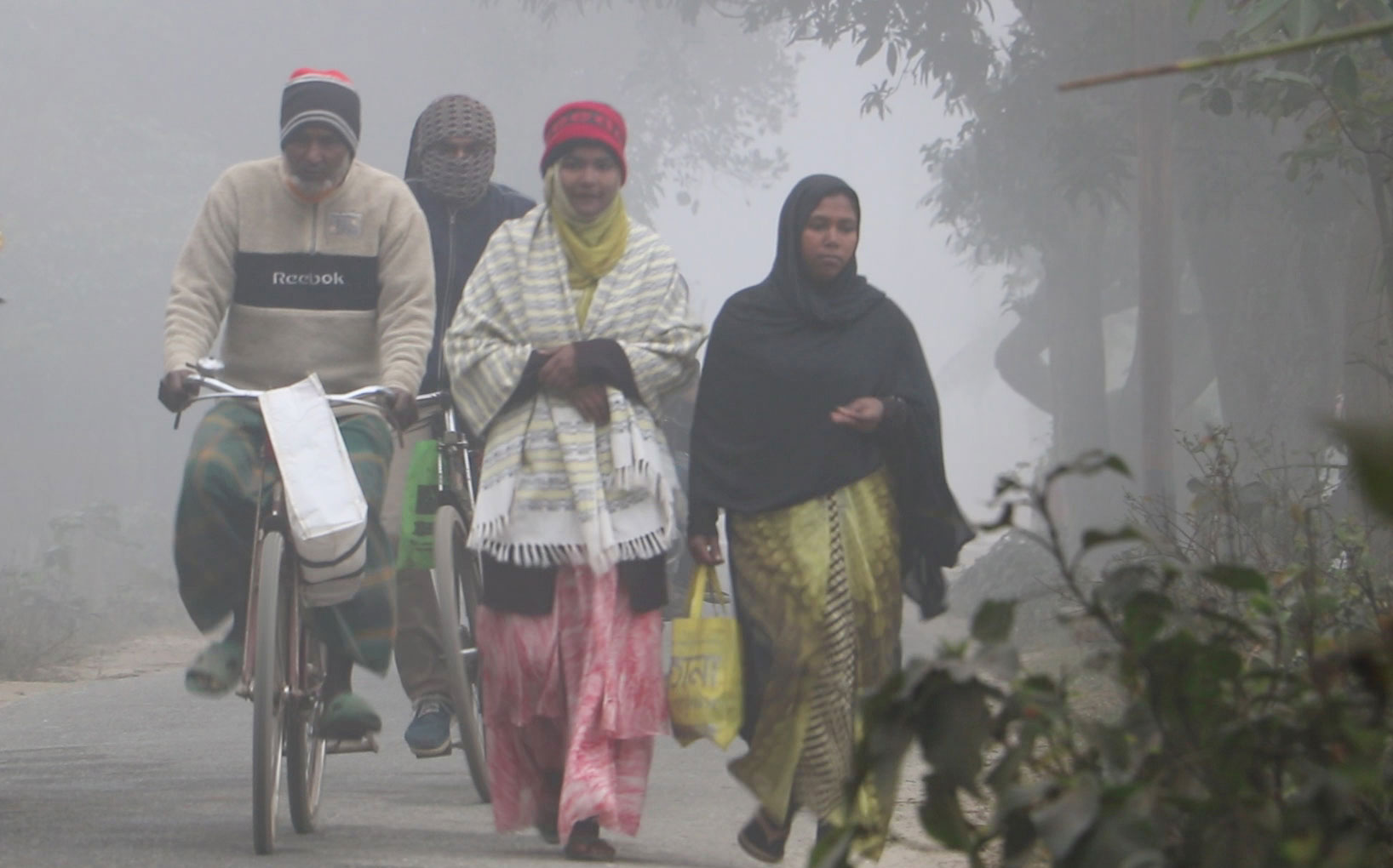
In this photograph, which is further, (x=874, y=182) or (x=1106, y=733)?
(x=874, y=182)

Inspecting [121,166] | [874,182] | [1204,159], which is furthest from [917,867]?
[874,182]

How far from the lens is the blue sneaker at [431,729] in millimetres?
6082

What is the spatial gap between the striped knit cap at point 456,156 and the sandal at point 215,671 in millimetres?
1931

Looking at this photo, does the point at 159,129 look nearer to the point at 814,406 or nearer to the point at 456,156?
the point at 456,156

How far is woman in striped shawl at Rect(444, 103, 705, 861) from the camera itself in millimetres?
5270

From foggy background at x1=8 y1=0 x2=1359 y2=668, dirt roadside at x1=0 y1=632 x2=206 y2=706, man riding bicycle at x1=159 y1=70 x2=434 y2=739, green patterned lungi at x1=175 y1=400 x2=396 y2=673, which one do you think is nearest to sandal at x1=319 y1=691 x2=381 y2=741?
man riding bicycle at x1=159 y1=70 x2=434 y2=739

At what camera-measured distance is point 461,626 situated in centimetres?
601

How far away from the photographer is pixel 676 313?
5582 millimetres

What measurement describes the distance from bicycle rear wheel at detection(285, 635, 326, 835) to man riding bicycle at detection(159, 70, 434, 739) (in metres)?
0.06

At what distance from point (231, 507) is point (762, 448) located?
4.44 feet

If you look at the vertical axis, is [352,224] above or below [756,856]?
above

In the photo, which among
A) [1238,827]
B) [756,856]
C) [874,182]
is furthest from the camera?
[874,182]

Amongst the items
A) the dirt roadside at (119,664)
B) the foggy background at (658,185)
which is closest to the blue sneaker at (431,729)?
the foggy background at (658,185)

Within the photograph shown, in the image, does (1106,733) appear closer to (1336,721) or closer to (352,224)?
(1336,721)
